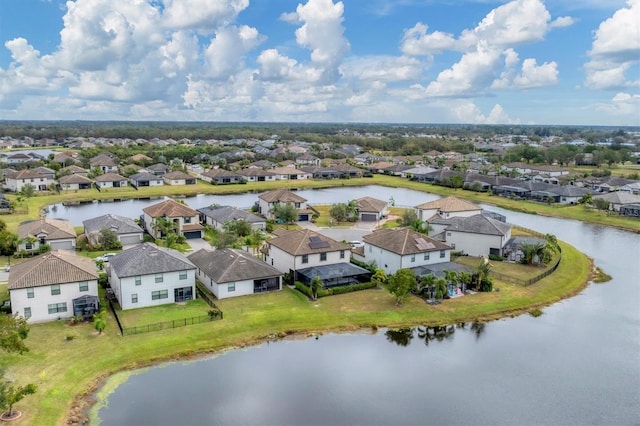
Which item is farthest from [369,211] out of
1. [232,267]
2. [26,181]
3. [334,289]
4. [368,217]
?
[26,181]

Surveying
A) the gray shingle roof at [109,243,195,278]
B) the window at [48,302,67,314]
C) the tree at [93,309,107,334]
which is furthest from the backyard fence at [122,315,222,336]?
the window at [48,302,67,314]

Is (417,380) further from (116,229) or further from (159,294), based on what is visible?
(116,229)

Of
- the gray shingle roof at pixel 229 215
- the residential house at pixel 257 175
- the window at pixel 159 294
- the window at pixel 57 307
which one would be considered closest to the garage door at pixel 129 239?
the gray shingle roof at pixel 229 215

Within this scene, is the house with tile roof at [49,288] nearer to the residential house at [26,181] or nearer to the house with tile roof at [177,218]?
the house with tile roof at [177,218]

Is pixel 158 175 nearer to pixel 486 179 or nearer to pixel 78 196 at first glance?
pixel 78 196

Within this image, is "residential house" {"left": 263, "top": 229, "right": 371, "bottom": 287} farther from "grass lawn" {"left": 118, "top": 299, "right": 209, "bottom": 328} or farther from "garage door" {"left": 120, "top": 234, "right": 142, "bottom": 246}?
"garage door" {"left": 120, "top": 234, "right": 142, "bottom": 246}

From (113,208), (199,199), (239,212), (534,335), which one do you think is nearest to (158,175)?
(199,199)
